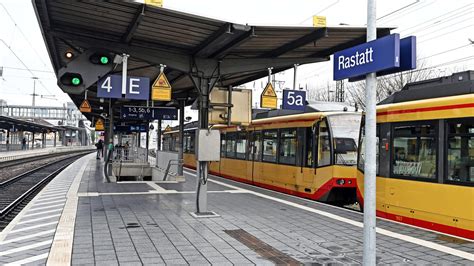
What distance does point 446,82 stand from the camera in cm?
844

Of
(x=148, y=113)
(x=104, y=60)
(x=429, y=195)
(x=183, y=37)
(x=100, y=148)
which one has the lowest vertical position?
(x=429, y=195)

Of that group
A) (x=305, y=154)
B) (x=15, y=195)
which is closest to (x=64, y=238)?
(x=305, y=154)

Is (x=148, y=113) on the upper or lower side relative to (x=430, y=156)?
upper

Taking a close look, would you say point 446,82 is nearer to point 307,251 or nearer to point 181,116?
point 307,251

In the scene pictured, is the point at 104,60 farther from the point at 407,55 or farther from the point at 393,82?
the point at 393,82

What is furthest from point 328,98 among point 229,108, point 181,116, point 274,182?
point 229,108

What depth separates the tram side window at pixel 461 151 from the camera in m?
7.29

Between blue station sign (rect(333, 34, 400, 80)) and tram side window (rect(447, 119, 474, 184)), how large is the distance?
3354mm

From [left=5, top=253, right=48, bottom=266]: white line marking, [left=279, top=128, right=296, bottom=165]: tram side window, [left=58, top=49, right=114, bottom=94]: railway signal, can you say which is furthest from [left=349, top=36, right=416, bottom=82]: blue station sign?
[left=279, top=128, right=296, bottom=165]: tram side window

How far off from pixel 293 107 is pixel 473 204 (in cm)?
621

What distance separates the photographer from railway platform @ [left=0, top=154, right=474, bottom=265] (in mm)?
6023

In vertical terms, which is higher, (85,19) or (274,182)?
(85,19)

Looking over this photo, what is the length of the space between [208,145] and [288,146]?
4948 mm

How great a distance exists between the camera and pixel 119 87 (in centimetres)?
959
